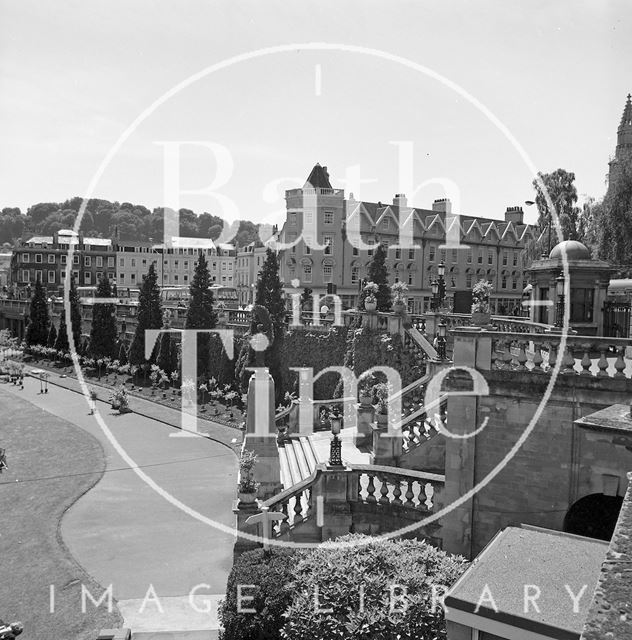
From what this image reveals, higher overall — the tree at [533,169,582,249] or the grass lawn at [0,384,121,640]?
the tree at [533,169,582,249]

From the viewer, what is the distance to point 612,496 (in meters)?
11.1

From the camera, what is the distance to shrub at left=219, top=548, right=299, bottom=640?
33.2 feet

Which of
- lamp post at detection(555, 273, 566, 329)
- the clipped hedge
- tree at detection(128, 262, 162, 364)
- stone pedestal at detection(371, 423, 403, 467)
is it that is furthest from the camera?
tree at detection(128, 262, 162, 364)

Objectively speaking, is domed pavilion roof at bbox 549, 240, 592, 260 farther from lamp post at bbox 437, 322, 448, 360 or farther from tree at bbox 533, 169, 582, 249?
tree at bbox 533, 169, 582, 249

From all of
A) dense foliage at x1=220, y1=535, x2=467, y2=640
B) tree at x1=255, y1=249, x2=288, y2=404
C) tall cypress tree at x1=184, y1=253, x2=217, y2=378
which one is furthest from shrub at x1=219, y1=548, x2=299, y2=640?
tall cypress tree at x1=184, y1=253, x2=217, y2=378

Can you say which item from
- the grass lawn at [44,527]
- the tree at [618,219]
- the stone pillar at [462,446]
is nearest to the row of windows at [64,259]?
the grass lawn at [44,527]

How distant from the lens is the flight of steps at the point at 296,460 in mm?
19406

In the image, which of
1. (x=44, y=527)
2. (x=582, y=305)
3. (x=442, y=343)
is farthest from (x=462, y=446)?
(x=44, y=527)

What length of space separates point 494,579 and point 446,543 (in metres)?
6.03

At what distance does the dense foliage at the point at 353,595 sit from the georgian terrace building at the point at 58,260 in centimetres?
10175

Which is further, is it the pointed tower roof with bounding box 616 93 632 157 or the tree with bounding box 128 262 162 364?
the pointed tower roof with bounding box 616 93 632 157

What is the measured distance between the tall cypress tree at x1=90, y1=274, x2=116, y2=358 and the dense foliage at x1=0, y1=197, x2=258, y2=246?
3649 inches

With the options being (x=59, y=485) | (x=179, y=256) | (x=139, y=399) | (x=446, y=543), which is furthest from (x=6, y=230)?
(x=446, y=543)

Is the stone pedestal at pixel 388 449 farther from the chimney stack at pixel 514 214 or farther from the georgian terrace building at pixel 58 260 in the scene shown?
the georgian terrace building at pixel 58 260
